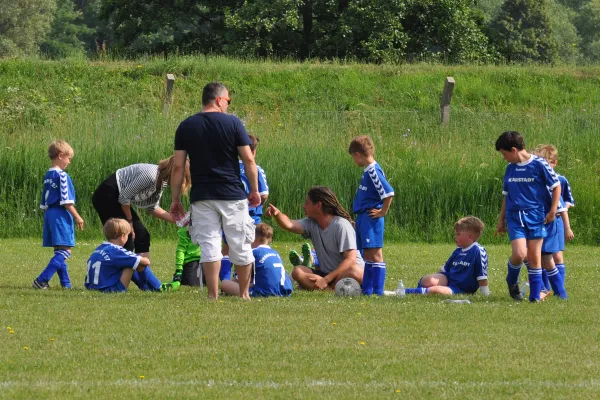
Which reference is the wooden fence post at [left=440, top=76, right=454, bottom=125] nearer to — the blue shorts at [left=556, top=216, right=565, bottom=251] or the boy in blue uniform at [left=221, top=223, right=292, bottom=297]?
the blue shorts at [left=556, top=216, right=565, bottom=251]

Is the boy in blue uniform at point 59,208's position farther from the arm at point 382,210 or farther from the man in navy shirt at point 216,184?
the arm at point 382,210

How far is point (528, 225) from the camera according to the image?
1046cm

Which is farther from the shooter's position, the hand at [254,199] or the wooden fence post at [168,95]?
the wooden fence post at [168,95]

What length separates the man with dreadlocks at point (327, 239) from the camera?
1127 cm

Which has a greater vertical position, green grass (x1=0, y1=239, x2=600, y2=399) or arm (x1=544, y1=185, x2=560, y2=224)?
arm (x1=544, y1=185, x2=560, y2=224)

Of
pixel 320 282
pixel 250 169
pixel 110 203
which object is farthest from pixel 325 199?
pixel 110 203

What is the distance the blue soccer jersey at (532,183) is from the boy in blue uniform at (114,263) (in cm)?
370

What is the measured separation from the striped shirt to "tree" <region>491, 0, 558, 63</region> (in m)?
51.2

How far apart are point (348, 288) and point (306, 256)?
1.07 m

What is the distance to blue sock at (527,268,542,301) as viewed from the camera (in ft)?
34.3

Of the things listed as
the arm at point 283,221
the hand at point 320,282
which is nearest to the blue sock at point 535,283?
the hand at point 320,282

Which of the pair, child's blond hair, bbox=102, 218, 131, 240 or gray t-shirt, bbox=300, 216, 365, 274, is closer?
child's blond hair, bbox=102, 218, 131, 240

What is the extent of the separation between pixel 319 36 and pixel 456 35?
5631mm

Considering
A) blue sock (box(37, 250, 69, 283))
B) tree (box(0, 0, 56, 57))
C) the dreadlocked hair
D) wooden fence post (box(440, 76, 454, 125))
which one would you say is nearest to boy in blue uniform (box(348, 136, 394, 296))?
the dreadlocked hair
